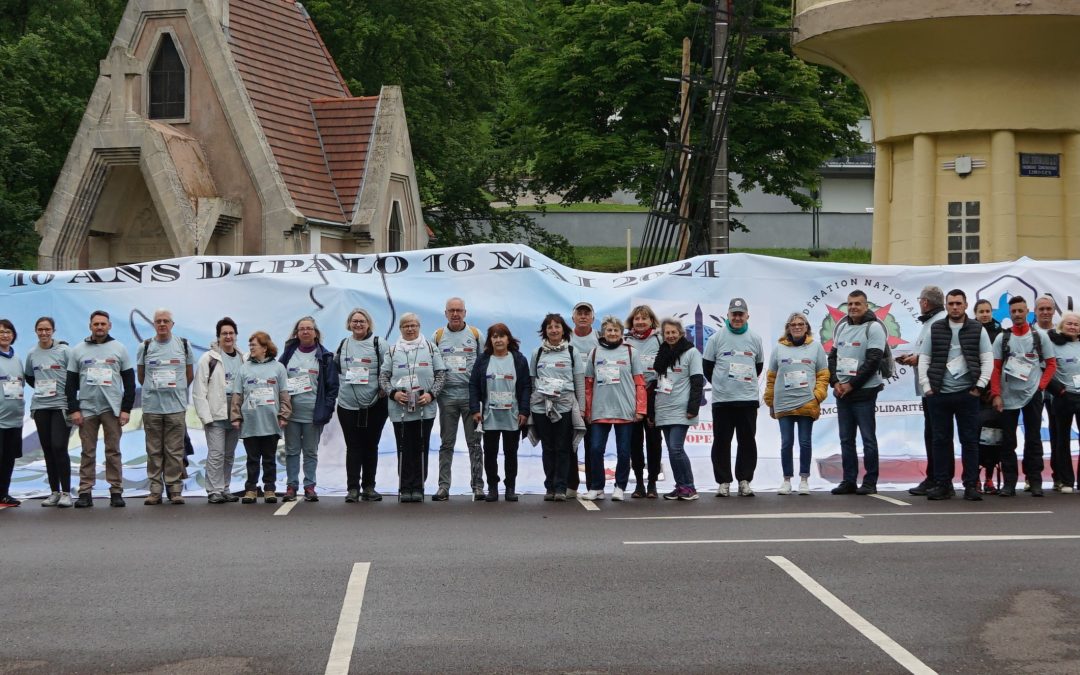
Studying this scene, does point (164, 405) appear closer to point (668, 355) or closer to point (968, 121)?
point (668, 355)

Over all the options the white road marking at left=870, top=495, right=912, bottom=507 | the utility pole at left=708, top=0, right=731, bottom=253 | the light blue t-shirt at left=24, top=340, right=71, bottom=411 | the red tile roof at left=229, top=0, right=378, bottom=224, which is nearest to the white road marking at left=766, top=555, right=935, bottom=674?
the white road marking at left=870, top=495, right=912, bottom=507

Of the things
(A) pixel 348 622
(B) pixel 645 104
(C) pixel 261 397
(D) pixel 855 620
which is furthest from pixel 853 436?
(B) pixel 645 104

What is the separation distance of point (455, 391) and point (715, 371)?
95.4 inches

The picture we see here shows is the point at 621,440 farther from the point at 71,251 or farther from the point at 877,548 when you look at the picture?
the point at 71,251

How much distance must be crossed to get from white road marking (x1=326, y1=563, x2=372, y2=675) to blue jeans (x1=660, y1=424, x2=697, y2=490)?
194 inches

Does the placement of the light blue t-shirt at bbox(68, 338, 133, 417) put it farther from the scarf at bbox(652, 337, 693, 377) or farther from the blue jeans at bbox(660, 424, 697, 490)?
the blue jeans at bbox(660, 424, 697, 490)

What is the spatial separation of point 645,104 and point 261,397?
24.8 meters

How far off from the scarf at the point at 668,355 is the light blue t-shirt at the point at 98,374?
492 centimetres

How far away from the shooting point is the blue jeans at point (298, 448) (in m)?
15.1

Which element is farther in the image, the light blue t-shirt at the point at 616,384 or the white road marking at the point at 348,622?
the light blue t-shirt at the point at 616,384

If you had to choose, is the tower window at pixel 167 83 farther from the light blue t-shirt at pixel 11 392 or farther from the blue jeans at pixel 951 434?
the blue jeans at pixel 951 434

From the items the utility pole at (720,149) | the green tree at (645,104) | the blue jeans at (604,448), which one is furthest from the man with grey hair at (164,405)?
the green tree at (645,104)

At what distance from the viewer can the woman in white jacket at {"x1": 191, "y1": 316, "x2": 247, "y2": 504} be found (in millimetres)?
15047

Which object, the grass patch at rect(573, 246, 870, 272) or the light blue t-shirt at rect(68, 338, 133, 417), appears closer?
the light blue t-shirt at rect(68, 338, 133, 417)
